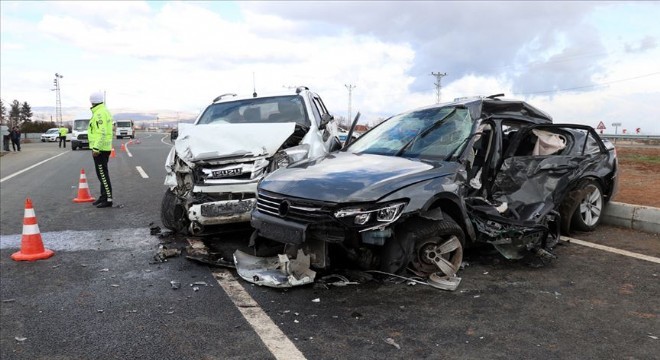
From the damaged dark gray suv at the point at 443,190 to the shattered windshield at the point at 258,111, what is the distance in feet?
4.94

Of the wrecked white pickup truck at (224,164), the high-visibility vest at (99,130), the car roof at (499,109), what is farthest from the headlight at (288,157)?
the high-visibility vest at (99,130)

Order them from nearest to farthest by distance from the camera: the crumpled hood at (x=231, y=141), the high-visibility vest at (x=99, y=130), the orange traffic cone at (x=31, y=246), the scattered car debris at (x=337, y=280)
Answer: the scattered car debris at (x=337, y=280), the orange traffic cone at (x=31, y=246), the crumpled hood at (x=231, y=141), the high-visibility vest at (x=99, y=130)

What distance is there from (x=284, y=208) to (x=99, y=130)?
6135 millimetres

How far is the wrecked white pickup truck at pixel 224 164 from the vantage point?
17.4 ft

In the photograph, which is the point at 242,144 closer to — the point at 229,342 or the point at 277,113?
the point at 277,113

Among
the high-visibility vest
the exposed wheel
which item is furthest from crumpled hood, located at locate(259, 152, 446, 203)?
the high-visibility vest

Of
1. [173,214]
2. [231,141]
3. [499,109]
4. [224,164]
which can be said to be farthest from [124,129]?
[499,109]

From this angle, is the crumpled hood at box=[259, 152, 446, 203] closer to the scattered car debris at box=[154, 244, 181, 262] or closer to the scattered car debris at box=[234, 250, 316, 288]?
the scattered car debris at box=[234, 250, 316, 288]

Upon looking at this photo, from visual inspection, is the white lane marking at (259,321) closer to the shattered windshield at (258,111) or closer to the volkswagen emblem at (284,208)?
the volkswagen emblem at (284,208)

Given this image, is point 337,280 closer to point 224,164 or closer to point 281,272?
point 281,272

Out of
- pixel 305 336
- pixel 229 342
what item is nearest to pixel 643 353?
pixel 305 336

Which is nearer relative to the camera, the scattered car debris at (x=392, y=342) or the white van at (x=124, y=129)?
the scattered car debris at (x=392, y=342)

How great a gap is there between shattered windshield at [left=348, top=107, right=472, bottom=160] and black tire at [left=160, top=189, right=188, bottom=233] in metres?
2.20

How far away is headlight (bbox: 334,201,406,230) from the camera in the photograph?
3842 mm
